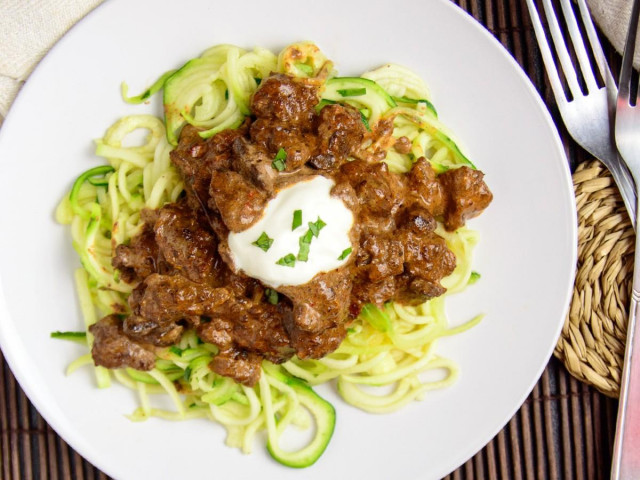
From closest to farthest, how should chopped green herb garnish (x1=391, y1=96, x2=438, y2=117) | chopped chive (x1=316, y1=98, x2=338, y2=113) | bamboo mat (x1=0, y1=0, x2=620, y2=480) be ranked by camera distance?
chopped chive (x1=316, y1=98, x2=338, y2=113), chopped green herb garnish (x1=391, y1=96, x2=438, y2=117), bamboo mat (x1=0, y1=0, x2=620, y2=480)

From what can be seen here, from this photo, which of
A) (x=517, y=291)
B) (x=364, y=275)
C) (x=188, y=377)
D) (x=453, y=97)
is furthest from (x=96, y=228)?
(x=517, y=291)

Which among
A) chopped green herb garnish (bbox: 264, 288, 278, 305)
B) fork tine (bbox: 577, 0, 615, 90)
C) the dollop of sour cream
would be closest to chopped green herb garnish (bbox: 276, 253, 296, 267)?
the dollop of sour cream

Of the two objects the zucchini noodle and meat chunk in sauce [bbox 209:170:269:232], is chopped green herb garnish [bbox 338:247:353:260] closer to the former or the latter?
meat chunk in sauce [bbox 209:170:269:232]

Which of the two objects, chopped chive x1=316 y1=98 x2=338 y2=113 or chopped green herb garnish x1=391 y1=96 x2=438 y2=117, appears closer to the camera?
chopped chive x1=316 y1=98 x2=338 y2=113

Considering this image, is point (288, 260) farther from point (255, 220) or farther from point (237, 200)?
point (237, 200)

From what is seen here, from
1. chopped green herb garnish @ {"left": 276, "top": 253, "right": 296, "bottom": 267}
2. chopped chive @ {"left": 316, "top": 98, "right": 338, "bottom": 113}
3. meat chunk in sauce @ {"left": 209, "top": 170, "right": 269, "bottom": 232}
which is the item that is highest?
chopped chive @ {"left": 316, "top": 98, "right": 338, "bottom": 113}

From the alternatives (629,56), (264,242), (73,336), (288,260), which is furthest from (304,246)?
(629,56)
